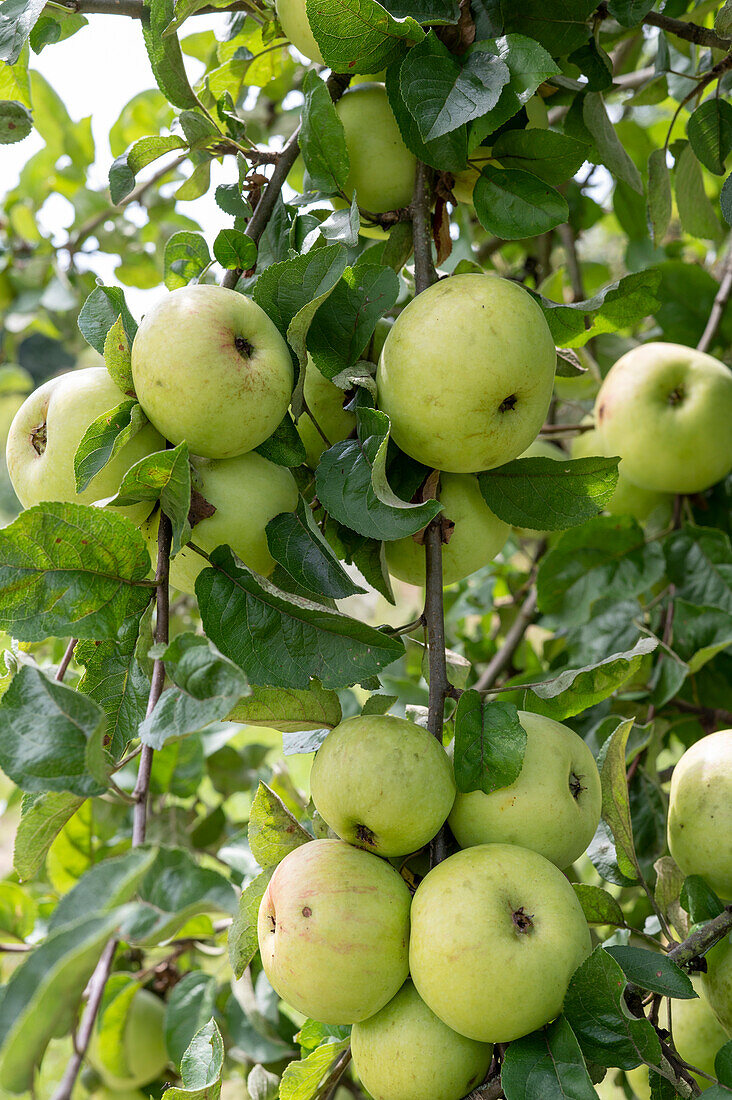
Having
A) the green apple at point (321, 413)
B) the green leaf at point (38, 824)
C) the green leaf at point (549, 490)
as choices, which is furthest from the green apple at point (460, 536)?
the green leaf at point (38, 824)

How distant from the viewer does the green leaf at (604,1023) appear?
0.72 metres

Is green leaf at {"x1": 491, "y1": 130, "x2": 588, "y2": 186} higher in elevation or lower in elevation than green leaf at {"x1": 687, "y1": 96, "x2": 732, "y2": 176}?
higher

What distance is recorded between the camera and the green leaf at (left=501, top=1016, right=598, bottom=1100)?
0.69 m

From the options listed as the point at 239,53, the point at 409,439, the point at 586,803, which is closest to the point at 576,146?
the point at 409,439

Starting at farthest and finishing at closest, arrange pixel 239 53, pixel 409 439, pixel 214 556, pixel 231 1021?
pixel 231 1021, pixel 239 53, pixel 409 439, pixel 214 556

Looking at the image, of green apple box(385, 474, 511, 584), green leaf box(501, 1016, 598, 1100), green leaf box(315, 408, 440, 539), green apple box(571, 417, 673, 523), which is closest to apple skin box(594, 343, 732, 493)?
green apple box(571, 417, 673, 523)

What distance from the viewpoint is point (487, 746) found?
2.77 feet

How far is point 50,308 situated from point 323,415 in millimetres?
1571

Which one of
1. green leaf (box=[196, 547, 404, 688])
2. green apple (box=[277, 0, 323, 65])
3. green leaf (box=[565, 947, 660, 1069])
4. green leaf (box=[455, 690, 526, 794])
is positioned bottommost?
green leaf (box=[565, 947, 660, 1069])

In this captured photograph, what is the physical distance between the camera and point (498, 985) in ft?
2.38

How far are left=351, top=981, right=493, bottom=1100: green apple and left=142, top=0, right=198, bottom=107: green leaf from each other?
105cm

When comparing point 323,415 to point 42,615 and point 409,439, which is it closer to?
point 409,439

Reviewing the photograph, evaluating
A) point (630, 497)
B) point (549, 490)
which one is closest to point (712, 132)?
point (549, 490)

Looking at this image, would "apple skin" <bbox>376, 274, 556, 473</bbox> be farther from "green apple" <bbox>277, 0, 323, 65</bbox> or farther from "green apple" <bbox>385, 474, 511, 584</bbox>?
"green apple" <bbox>277, 0, 323, 65</bbox>
